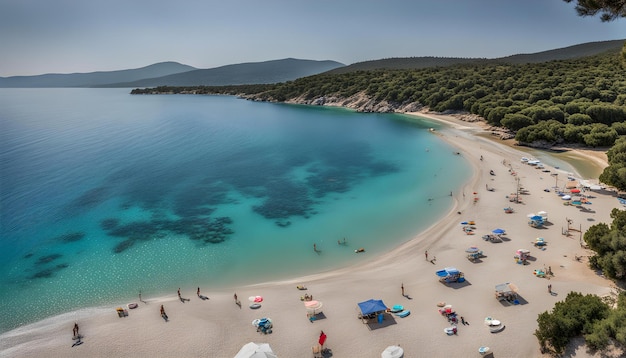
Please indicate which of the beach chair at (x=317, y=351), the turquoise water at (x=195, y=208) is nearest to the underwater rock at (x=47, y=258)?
the turquoise water at (x=195, y=208)

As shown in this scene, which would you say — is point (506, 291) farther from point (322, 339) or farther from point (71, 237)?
point (71, 237)

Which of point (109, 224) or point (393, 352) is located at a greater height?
point (109, 224)

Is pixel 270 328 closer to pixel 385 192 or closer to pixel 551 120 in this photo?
pixel 385 192

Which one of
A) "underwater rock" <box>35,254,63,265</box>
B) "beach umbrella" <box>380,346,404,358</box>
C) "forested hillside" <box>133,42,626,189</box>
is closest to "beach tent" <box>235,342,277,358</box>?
"beach umbrella" <box>380,346,404,358</box>

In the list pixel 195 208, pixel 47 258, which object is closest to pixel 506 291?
pixel 195 208

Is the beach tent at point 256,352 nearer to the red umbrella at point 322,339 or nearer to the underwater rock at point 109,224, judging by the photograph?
the red umbrella at point 322,339

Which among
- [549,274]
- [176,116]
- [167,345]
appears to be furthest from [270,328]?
[176,116]
